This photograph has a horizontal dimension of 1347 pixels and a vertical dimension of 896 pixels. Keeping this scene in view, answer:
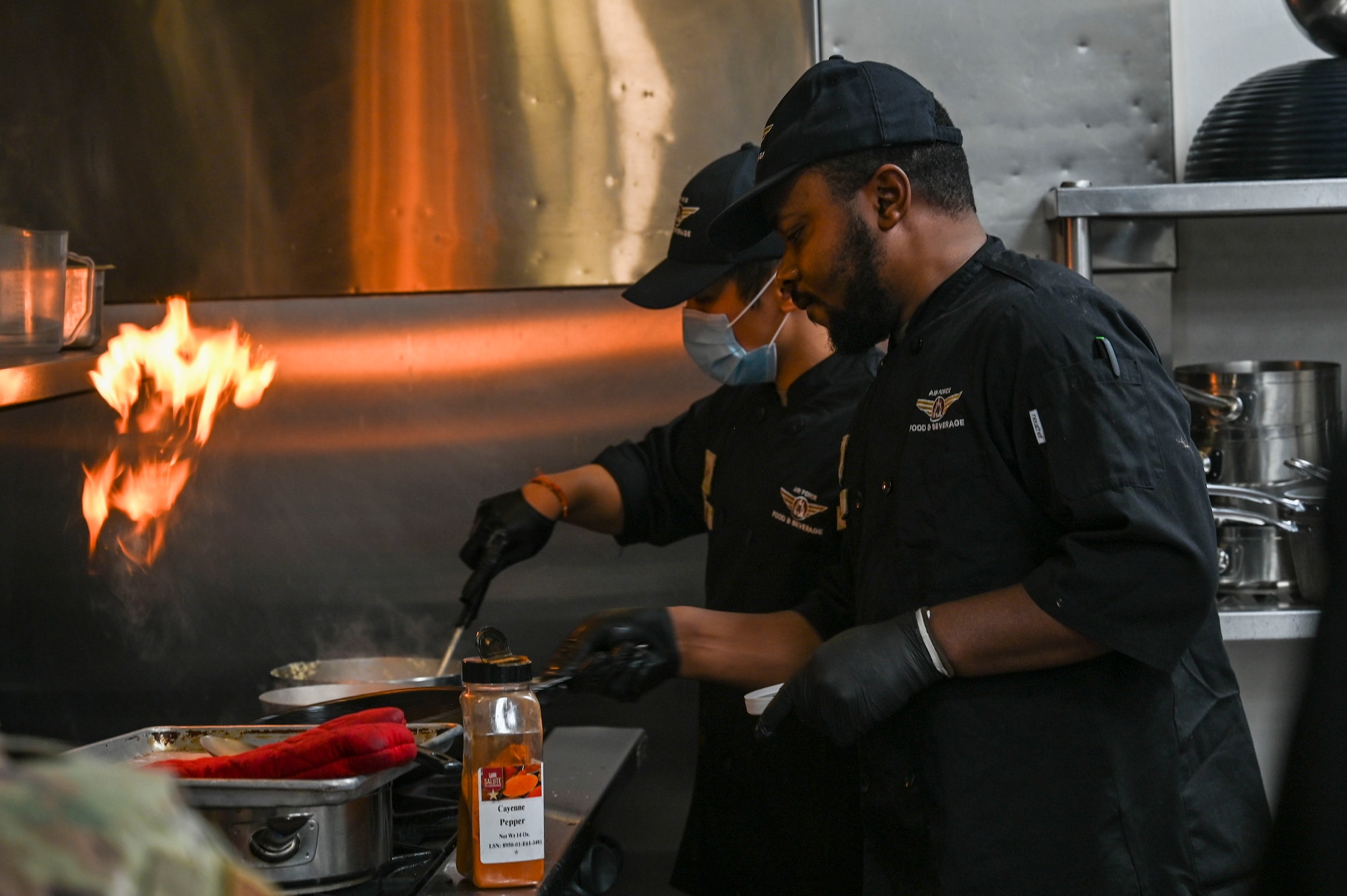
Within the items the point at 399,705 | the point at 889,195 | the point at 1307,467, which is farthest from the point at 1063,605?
the point at 1307,467

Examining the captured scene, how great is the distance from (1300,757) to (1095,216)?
152cm

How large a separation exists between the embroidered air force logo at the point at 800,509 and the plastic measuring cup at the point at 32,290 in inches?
39.6

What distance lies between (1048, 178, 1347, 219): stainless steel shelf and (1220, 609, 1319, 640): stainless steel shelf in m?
0.64

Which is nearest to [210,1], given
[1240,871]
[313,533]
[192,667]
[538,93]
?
[538,93]

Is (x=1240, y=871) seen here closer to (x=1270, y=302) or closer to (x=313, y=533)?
(x=1270, y=302)

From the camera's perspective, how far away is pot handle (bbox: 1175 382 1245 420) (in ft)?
6.62

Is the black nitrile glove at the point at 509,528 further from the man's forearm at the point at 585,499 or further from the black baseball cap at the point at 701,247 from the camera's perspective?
the black baseball cap at the point at 701,247

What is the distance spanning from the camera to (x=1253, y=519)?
1.93 metres

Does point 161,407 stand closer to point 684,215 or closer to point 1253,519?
point 684,215

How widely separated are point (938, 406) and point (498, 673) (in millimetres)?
549

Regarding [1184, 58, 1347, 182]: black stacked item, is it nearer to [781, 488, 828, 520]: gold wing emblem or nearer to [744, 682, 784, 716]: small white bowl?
[781, 488, 828, 520]: gold wing emblem

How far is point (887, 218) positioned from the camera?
1.40 metres

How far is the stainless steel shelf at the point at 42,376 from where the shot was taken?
1.37 meters

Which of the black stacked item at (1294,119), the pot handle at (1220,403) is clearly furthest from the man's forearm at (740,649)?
the black stacked item at (1294,119)
